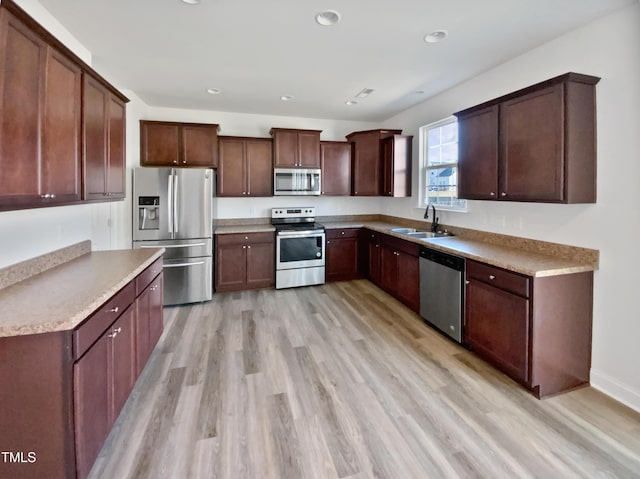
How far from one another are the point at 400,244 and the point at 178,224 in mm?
2887

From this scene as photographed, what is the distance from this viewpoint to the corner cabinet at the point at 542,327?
2287 millimetres

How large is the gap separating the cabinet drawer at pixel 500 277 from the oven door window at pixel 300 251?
2.51 m

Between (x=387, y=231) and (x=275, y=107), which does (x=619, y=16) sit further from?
(x=275, y=107)

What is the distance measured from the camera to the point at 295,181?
199 inches

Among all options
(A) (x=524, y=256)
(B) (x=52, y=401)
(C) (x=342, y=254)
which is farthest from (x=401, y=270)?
(B) (x=52, y=401)

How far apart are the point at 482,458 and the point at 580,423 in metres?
0.82

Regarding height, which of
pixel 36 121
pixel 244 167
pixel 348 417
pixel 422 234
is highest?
pixel 244 167

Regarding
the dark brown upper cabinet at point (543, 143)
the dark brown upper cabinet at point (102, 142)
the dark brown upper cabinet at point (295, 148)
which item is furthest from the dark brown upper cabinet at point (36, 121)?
the dark brown upper cabinet at point (543, 143)

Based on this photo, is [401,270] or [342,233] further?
[342,233]

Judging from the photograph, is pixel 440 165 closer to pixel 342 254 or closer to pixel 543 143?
pixel 543 143

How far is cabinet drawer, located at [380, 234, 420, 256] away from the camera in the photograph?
3803mm

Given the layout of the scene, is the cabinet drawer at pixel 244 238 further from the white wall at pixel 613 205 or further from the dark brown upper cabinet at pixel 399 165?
the white wall at pixel 613 205

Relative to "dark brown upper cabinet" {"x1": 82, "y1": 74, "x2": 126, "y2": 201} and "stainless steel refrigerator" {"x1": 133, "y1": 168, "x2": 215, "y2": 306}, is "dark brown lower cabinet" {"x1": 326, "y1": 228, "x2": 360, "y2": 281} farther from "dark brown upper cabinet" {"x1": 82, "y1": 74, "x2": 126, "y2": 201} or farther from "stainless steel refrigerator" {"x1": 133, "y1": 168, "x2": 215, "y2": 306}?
"dark brown upper cabinet" {"x1": 82, "y1": 74, "x2": 126, "y2": 201}

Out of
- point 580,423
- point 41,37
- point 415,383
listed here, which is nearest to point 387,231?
point 415,383
